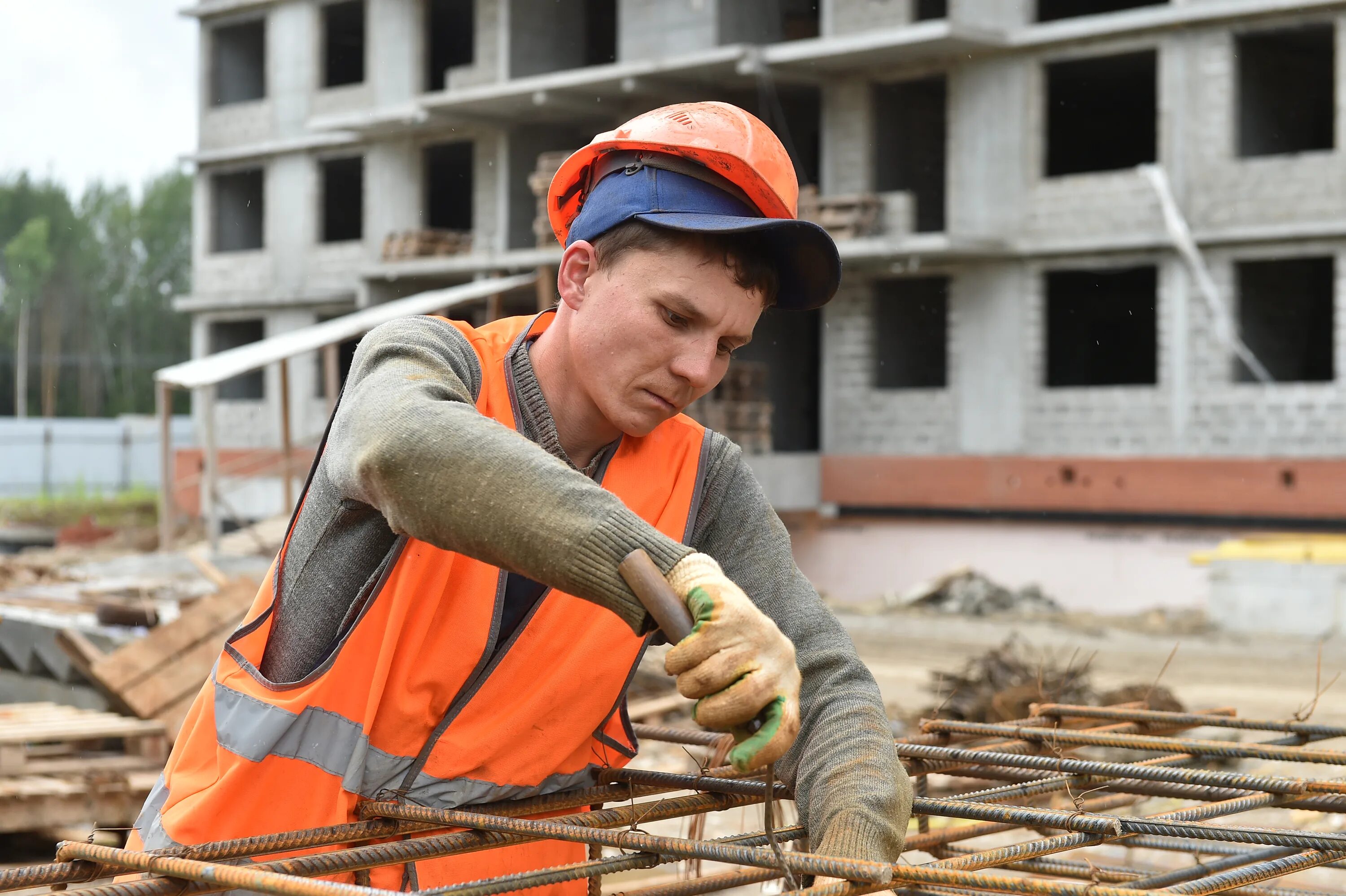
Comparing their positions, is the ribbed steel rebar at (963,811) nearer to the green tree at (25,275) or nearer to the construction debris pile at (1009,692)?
the construction debris pile at (1009,692)

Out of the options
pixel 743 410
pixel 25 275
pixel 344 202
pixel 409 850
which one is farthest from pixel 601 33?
pixel 25 275

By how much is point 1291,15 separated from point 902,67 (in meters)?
4.76

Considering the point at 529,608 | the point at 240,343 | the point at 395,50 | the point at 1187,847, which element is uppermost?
the point at 395,50

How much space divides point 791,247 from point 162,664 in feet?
21.2

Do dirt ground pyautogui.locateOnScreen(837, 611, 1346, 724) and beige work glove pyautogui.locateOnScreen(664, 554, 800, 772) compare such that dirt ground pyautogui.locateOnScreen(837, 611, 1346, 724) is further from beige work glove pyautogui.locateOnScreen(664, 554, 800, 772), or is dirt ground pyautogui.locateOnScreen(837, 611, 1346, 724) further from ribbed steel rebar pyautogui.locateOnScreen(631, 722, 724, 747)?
beige work glove pyautogui.locateOnScreen(664, 554, 800, 772)

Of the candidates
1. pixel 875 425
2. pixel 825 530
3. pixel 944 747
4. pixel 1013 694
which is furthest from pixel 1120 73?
pixel 944 747

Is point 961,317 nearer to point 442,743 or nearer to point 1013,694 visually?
point 1013,694

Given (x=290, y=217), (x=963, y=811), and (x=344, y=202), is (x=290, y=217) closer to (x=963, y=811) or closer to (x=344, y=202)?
(x=344, y=202)

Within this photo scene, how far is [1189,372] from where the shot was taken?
16531mm

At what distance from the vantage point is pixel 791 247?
2033mm

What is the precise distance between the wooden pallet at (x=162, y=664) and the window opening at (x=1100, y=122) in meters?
14.9

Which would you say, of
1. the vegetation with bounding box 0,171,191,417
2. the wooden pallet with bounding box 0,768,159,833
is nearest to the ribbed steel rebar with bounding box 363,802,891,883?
the wooden pallet with bounding box 0,768,159,833

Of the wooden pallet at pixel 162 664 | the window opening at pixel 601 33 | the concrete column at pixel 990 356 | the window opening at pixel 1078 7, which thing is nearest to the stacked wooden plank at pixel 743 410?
the concrete column at pixel 990 356

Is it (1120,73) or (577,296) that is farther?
(1120,73)
